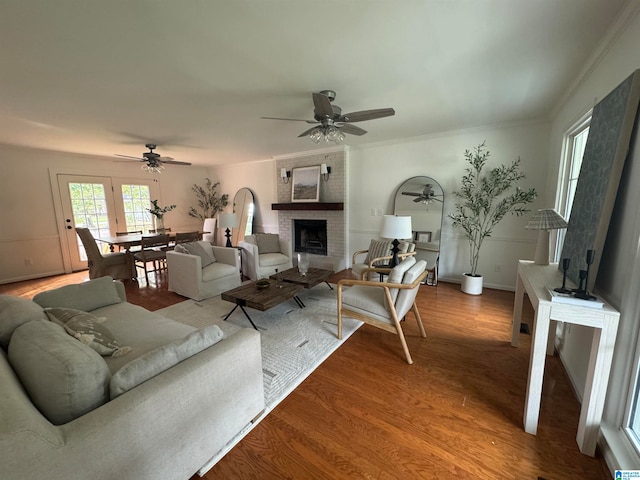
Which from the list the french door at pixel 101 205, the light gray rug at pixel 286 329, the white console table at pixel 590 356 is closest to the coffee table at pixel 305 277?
the light gray rug at pixel 286 329

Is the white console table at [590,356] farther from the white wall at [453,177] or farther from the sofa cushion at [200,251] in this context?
the sofa cushion at [200,251]

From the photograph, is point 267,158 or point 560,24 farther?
point 267,158

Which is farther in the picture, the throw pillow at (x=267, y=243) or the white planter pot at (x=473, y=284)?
the throw pillow at (x=267, y=243)

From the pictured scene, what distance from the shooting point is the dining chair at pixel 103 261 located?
4.10 m

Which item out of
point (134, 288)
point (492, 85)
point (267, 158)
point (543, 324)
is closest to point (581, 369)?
point (543, 324)

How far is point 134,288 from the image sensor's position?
417 centimetres

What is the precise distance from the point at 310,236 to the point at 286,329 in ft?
10.3

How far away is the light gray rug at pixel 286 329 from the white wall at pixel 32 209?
12.3 ft

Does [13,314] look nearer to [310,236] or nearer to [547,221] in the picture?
[547,221]

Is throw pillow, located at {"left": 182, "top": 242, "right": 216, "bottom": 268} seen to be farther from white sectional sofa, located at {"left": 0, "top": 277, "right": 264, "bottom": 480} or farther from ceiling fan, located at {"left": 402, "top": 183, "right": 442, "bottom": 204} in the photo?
ceiling fan, located at {"left": 402, "top": 183, "right": 442, "bottom": 204}

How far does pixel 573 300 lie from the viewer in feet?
4.45

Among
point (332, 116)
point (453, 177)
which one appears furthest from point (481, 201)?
point (332, 116)

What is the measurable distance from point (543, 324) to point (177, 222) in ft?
24.6

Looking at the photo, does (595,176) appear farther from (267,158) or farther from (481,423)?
(267,158)
